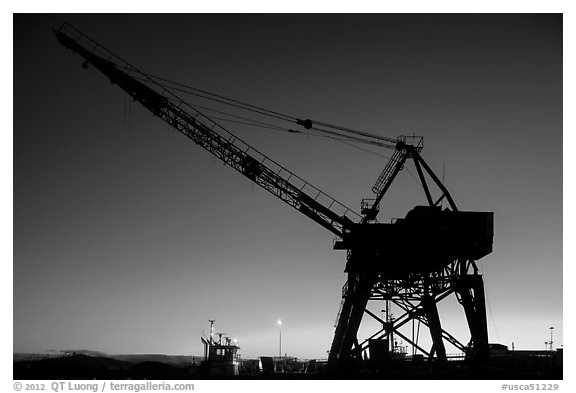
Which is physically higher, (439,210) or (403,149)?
(403,149)

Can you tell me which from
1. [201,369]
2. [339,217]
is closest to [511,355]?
[339,217]

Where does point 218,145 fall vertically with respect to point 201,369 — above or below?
above

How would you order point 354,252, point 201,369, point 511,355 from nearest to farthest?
1. point 511,355
2. point 354,252
3. point 201,369

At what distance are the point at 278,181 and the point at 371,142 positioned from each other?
7650 mm

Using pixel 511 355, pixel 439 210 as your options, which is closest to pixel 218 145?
pixel 439 210

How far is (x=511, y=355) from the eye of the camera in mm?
34344

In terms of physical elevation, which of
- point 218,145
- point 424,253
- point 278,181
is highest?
point 218,145

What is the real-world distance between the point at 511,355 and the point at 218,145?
25.5 metres
